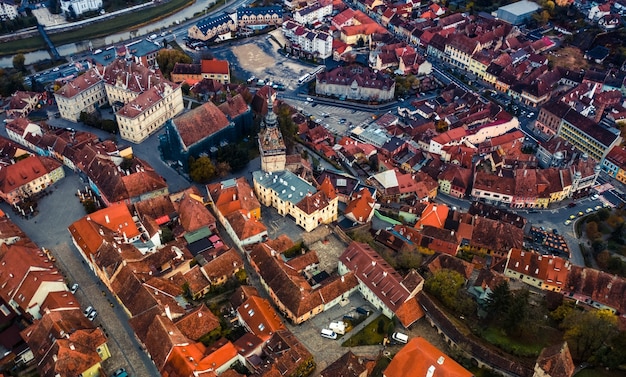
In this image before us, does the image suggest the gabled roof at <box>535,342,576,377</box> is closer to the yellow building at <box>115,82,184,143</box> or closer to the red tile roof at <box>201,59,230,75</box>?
the yellow building at <box>115,82,184,143</box>

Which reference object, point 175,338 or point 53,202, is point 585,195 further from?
point 53,202

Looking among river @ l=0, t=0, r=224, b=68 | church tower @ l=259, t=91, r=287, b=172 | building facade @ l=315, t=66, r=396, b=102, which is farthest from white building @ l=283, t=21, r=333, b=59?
church tower @ l=259, t=91, r=287, b=172

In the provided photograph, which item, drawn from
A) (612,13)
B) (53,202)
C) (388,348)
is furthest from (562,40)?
(53,202)

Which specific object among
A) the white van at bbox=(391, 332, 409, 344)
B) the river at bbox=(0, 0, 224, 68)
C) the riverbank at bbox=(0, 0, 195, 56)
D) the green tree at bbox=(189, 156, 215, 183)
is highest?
the green tree at bbox=(189, 156, 215, 183)

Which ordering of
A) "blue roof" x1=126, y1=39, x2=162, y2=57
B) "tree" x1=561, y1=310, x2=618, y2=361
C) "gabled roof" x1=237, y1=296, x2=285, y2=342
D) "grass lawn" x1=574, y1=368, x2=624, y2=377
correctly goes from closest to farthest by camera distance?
"grass lawn" x1=574, y1=368, x2=624, y2=377 < "tree" x1=561, y1=310, x2=618, y2=361 < "gabled roof" x1=237, y1=296, x2=285, y2=342 < "blue roof" x1=126, y1=39, x2=162, y2=57

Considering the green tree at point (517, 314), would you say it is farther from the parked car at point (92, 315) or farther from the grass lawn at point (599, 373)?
the parked car at point (92, 315)

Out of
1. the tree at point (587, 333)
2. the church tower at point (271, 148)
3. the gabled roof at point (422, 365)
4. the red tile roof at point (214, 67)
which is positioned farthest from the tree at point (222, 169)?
the tree at point (587, 333)

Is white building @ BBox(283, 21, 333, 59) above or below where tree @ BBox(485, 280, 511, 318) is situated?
below
